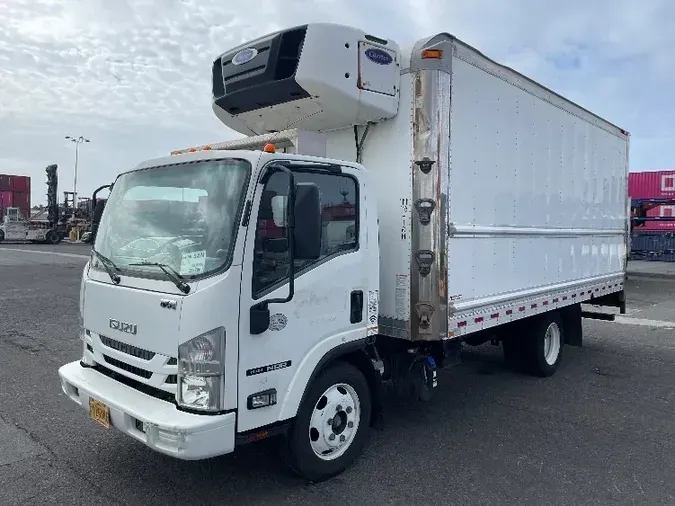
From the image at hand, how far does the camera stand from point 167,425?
306 centimetres

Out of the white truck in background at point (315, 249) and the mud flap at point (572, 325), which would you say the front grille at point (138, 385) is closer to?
the white truck in background at point (315, 249)

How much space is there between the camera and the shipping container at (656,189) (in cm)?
3064

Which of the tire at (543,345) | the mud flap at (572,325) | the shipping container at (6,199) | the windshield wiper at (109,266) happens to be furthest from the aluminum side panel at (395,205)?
the shipping container at (6,199)

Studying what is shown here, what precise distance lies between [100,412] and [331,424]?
5.13 ft

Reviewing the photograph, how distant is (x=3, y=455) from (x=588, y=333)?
9127 millimetres

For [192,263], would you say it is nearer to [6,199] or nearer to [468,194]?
[468,194]

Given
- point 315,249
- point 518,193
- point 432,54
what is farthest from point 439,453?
point 432,54

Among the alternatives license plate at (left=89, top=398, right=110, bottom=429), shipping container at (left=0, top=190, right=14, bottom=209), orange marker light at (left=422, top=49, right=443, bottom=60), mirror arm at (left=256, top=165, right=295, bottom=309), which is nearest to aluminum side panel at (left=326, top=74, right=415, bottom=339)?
orange marker light at (left=422, top=49, right=443, bottom=60)

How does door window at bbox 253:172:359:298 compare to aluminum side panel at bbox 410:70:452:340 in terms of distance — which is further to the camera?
aluminum side panel at bbox 410:70:452:340

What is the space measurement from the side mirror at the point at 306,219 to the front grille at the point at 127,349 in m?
1.10

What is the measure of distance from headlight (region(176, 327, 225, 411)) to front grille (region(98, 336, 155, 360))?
317 millimetres

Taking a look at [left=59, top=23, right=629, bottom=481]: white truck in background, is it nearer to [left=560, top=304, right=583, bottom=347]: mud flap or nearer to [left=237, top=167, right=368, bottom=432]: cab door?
[left=237, top=167, right=368, bottom=432]: cab door

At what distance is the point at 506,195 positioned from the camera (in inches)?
210

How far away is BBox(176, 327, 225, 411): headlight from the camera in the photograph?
3154 mm
